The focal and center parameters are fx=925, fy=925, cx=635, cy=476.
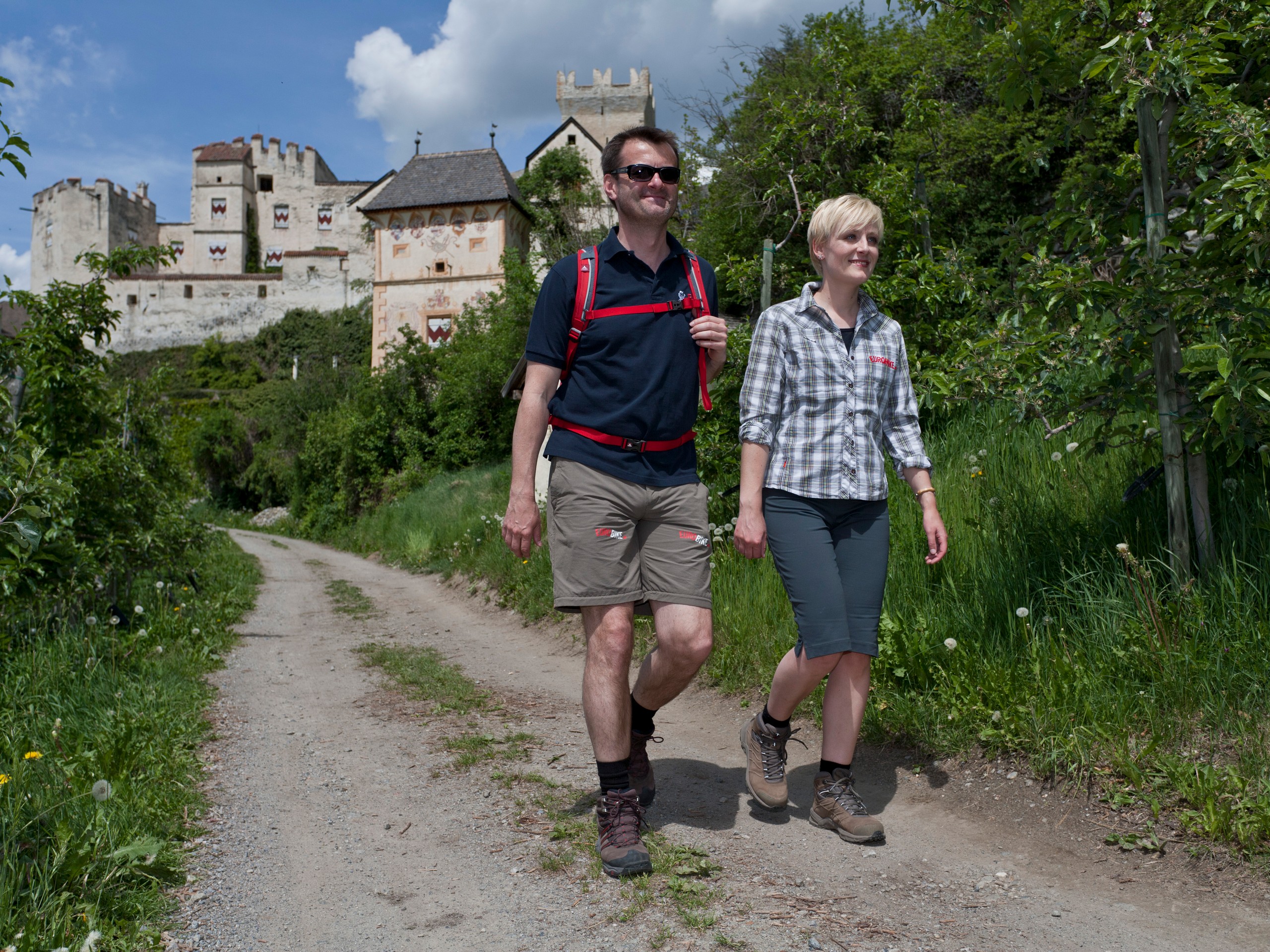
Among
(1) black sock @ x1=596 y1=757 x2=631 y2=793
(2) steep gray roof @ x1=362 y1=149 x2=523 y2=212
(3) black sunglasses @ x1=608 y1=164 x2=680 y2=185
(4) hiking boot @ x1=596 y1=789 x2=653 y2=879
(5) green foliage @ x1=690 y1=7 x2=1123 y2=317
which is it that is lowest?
(4) hiking boot @ x1=596 y1=789 x2=653 y2=879

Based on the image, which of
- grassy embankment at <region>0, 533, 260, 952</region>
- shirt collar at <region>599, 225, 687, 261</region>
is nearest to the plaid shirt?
shirt collar at <region>599, 225, 687, 261</region>

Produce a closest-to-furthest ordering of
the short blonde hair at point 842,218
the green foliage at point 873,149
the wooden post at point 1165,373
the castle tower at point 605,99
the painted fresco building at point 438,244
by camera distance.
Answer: the short blonde hair at point 842,218
the wooden post at point 1165,373
the green foliage at point 873,149
the painted fresco building at point 438,244
the castle tower at point 605,99

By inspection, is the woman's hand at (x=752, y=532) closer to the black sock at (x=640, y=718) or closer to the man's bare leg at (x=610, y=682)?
the man's bare leg at (x=610, y=682)

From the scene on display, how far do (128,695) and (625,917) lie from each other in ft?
12.5

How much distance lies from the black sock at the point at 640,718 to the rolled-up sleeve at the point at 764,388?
3.50 feet

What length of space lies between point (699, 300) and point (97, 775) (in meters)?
3.02

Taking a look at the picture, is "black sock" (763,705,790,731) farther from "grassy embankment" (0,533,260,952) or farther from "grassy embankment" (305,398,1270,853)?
"grassy embankment" (0,533,260,952)

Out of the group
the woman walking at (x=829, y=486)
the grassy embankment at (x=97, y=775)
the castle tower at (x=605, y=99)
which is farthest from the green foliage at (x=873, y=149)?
the castle tower at (x=605, y=99)

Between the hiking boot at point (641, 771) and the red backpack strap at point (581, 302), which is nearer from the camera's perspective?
the red backpack strap at point (581, 302)

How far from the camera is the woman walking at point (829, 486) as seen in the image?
3.18m

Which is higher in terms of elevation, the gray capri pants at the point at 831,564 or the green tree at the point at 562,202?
the green tree at the point at 562,202

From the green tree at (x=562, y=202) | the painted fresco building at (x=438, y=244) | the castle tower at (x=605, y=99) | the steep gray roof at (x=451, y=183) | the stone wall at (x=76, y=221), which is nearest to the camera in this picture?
the green tree at (x=562, y=202)

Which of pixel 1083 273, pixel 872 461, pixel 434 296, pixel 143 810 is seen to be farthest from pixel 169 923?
pixel 434 296

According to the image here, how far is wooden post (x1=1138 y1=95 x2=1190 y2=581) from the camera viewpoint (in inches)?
146
